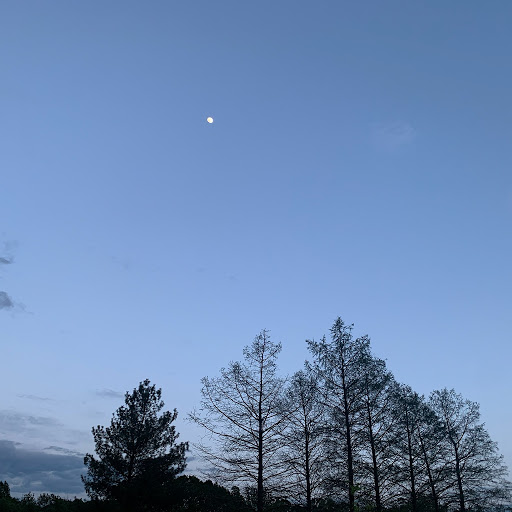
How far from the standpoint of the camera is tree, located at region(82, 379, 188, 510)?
956 inches

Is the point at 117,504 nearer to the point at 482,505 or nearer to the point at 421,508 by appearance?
the point at 421,508

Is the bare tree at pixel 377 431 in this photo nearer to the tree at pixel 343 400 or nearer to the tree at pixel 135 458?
the tree at pixel 343 400

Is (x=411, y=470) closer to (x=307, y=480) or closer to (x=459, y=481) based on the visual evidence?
(x=459, y=481)

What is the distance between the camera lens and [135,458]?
26000mm

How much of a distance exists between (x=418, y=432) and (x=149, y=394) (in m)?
17.8

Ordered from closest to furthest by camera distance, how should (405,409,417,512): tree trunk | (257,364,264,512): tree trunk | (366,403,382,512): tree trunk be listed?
(257,364,264,512): tree trunk, (366,403,382,512): tree trunk, (405,409,417,512): tree trunk

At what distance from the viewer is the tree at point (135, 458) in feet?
79.7

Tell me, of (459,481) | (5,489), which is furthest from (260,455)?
(5,489)

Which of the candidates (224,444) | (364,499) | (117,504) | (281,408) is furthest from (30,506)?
(364,499)

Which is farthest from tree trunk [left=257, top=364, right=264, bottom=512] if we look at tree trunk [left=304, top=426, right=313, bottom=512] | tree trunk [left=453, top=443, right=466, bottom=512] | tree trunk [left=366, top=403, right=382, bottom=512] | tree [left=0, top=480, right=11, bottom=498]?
tree [left=0, top=480, right=11, bottom=498]

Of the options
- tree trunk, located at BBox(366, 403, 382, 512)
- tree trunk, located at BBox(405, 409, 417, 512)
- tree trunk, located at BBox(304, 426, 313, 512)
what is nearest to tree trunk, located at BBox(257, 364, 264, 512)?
tree trunk, located at BBox(304, 426, 313, 512)

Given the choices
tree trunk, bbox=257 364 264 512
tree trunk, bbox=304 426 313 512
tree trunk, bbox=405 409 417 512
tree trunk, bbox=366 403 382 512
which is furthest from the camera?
tree trunk, bbox=405 409 417 512

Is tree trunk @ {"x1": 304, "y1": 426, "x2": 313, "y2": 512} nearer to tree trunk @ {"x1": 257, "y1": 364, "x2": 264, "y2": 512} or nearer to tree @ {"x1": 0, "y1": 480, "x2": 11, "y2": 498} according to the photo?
tree trunk @ {"x1": 257, "y1": 364, "x2": 264, "y2": 512}

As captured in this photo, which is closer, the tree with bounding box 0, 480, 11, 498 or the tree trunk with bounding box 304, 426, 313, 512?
the tree trunk with bounding box 304, 426, 313, 512
